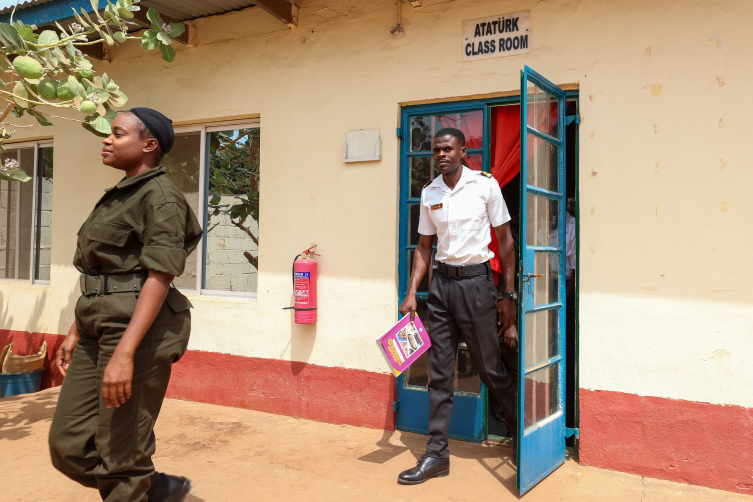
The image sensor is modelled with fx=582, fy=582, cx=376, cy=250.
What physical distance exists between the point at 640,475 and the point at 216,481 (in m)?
2.54

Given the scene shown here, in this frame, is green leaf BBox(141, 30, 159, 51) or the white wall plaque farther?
the white wall plaque

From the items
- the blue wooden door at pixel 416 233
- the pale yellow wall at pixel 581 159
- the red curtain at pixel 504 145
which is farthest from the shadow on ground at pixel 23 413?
the red curtain at pixel 504 145

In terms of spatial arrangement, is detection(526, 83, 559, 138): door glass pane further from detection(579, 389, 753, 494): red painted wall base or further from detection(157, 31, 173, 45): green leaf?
detection(157, 31, 173, 45): green leaf

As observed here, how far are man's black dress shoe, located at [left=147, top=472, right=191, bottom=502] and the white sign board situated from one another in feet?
10.5

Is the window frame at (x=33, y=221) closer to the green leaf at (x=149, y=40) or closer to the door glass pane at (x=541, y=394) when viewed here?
the green leaf at (x=149, y=40)

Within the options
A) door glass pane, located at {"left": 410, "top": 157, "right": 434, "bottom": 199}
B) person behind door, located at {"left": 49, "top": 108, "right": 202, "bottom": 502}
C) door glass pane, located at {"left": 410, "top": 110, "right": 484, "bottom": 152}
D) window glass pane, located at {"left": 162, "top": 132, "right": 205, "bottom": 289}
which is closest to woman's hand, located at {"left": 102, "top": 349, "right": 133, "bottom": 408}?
person behind door, located at {"left": 49, "top": 108, "right": 202, "bottom": 502}

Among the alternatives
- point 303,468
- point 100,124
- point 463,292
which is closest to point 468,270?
point 463,292

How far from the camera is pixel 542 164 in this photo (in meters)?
3.57

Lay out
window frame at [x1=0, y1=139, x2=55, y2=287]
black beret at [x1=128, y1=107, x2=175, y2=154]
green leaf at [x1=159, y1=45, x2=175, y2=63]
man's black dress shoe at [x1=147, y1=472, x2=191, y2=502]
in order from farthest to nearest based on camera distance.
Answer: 1. window frame at [x1=0, y1=139, x2=55, y2=287]
2. green leaf at [x1=159, y1=45, x2=175, y2=63]
3. man's black dress shoe at [x1=147, y1=472, x2=191, y2=502]
4. black beret at [x1=128, y1=107, x2=175, y2=154]

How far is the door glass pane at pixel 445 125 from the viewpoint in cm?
417

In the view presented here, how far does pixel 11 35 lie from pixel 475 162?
3076 mm

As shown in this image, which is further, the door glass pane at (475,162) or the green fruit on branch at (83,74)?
the door glass pane at (475,162)

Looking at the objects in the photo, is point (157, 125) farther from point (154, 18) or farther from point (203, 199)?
point (203, 199)

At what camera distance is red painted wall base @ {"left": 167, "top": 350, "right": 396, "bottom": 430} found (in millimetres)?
Result: 4400
